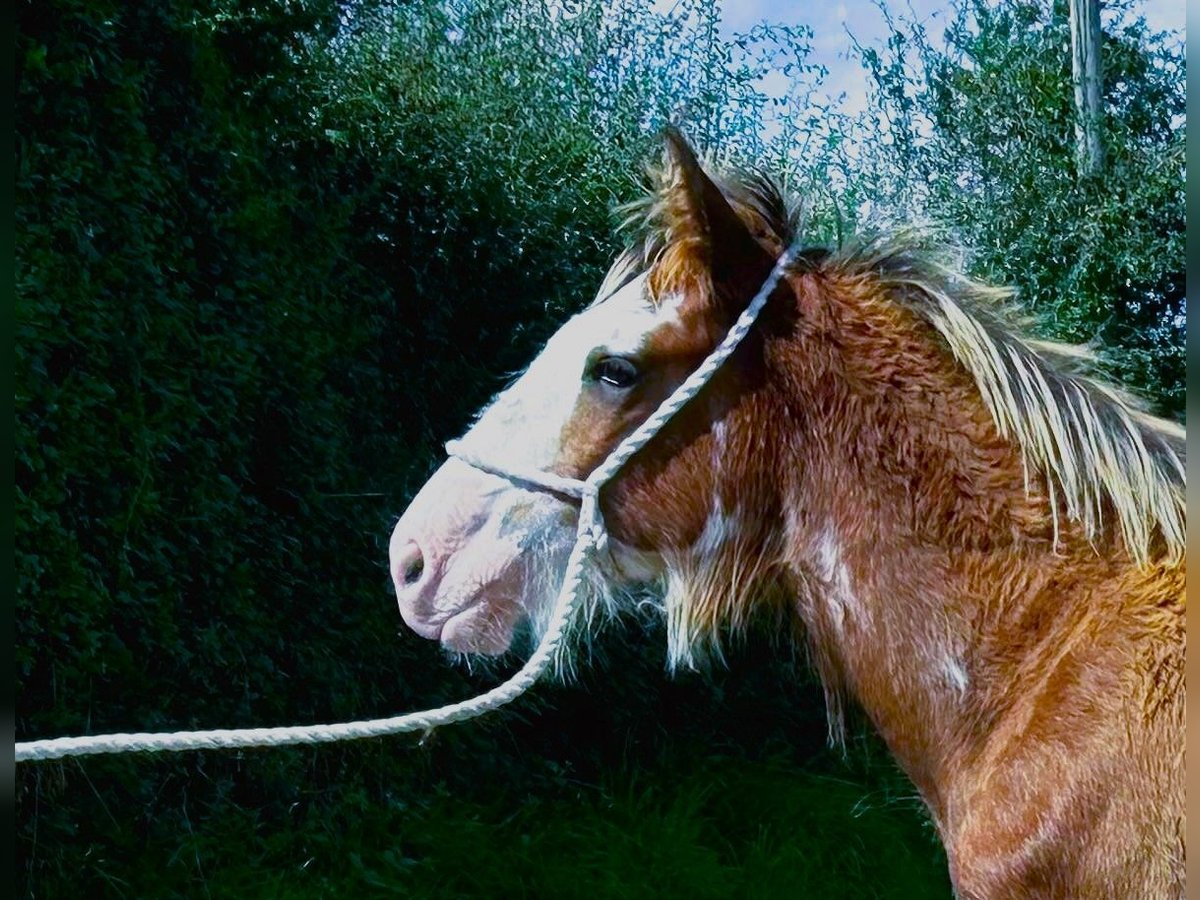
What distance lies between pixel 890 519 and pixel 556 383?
0.65 m

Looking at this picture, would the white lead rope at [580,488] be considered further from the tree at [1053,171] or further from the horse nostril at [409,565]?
the tree at [1053,171]

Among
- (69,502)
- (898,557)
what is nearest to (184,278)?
(69,502)

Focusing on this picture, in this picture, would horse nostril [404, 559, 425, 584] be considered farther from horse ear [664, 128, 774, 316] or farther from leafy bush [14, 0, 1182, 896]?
leafy bush [14, 0, 1182, 896]

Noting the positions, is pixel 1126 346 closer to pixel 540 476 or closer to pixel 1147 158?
pixel 1147 158

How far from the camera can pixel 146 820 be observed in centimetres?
356

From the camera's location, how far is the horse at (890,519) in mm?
1668

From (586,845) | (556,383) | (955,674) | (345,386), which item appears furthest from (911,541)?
(586,845)

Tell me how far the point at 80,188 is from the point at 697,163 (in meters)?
2.12

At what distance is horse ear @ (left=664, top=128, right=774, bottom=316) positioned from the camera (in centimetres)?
213

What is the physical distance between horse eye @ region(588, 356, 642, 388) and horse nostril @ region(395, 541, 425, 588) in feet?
1.55

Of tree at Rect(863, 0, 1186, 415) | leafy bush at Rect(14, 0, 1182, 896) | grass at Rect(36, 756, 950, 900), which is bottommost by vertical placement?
grass at Rect(36, 756, 950, 900)

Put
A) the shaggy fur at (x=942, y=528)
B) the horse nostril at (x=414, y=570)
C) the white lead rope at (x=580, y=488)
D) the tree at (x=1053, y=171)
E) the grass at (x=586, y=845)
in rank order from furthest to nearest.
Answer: the tree at (x=1053, y=171) → the grass at (x=586, y=845) → the horse nostril at (x=414, y=570) → the white lead rope at (x=580, y=488) → the shaggy fur at (x=942, y=528)

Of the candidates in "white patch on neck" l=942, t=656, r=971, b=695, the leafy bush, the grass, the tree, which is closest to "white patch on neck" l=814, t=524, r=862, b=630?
"white patch on neck" l=942, t=656, r=971, b=695

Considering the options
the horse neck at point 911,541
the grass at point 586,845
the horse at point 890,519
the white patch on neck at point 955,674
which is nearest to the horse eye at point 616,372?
the horse at point 890,519
